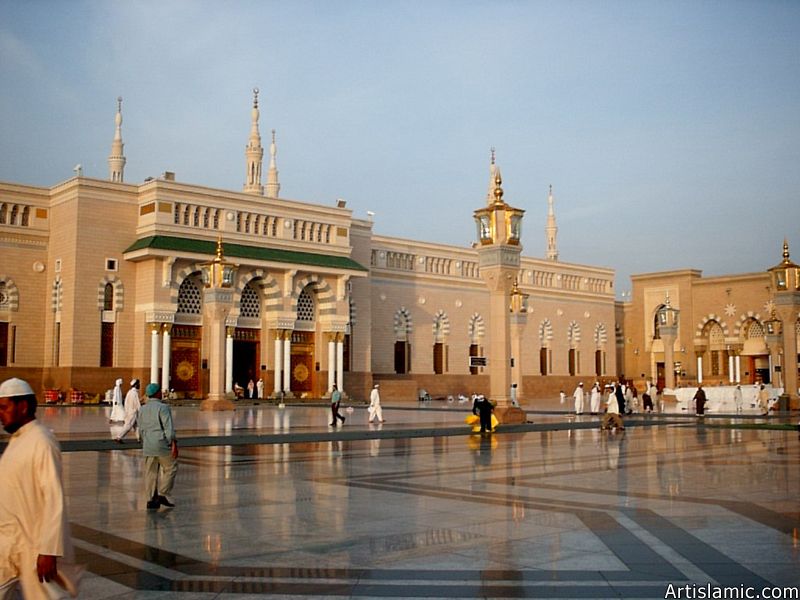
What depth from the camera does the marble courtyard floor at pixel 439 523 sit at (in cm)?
527

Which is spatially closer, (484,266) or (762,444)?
(762,444)

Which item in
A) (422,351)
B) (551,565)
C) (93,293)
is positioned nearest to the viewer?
(551,565)

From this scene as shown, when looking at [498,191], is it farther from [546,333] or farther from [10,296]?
[546,333]

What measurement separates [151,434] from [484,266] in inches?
515

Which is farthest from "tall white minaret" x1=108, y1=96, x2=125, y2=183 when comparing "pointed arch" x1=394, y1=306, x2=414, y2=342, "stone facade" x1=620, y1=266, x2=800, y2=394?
"stone facade" x1=620, y1=266, x2=800, y2=394

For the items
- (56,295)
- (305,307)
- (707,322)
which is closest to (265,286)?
(305,307)

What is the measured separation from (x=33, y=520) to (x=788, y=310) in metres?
27.6

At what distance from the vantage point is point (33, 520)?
11.7 ft

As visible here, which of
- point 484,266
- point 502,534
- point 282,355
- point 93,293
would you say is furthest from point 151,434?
point 282,355

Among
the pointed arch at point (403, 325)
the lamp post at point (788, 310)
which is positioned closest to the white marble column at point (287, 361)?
the pointed arch at point (403, 325)

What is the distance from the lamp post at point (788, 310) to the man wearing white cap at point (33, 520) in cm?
2693

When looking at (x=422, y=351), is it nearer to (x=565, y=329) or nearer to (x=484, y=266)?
(x=565, y=329)

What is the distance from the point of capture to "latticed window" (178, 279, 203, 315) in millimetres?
36250

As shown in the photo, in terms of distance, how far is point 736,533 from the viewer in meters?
6.68
